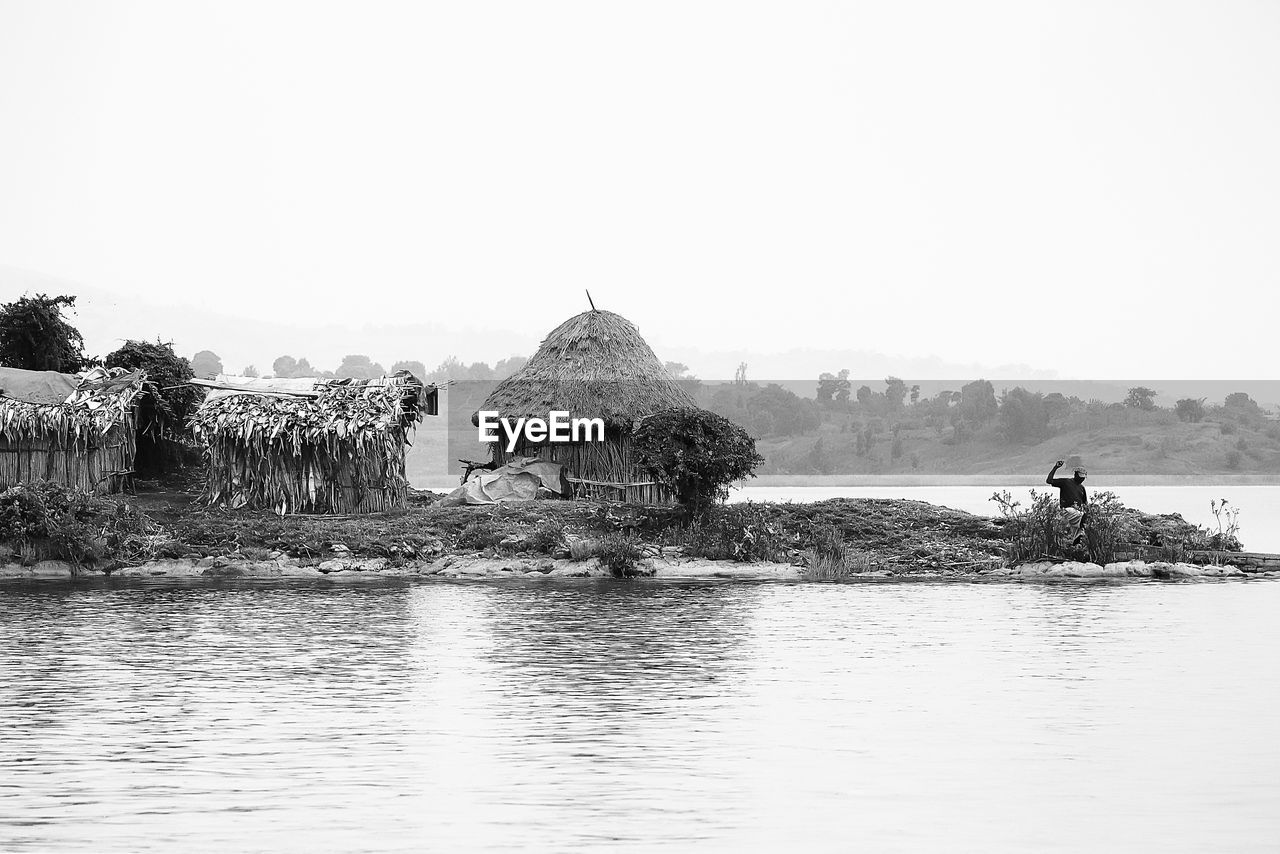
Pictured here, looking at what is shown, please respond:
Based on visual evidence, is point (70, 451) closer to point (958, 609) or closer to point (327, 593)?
point (327, 593)

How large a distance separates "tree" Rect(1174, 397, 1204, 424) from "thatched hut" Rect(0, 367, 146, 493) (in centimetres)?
6776

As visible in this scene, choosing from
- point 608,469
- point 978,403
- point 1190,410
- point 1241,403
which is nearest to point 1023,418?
point 978,403

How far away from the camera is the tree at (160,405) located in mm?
32688

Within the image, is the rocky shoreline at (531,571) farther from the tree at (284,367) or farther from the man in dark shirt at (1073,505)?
the tree at (284,367)

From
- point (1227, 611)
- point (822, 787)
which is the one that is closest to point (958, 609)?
point (1227, 611)

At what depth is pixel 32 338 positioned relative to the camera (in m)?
36.0

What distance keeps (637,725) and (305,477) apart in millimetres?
18043

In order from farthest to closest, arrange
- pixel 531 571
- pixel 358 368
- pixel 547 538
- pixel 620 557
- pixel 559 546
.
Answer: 1. pixel 358 368
2. pixel 547 538
3. pixel 559 546
4. pixel 531 571
5. pixel 620 557

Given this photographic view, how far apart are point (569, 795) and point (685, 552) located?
56.5 ft

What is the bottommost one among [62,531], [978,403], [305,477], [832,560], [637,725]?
[637,725]

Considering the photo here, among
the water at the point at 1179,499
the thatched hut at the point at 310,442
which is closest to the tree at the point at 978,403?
the water at the point at 1179,499

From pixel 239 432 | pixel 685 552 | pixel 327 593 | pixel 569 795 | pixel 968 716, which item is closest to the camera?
pixel 569 795

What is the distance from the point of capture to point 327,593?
23875 millimetres

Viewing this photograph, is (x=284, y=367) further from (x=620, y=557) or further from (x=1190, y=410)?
(x=620, y=557)
